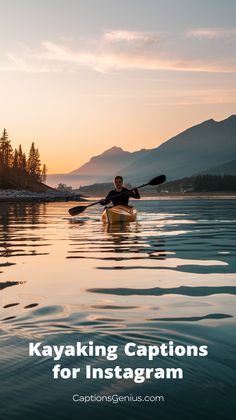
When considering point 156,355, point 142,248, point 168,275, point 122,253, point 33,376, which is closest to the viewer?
point 33,376

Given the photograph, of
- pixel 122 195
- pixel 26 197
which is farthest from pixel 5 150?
pixel 122 195

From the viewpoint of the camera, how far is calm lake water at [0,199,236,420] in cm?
451

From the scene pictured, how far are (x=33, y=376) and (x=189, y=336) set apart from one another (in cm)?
215

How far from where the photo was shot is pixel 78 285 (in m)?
10.5

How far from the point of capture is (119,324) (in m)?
7.07

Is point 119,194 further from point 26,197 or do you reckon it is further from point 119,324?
point 26,197

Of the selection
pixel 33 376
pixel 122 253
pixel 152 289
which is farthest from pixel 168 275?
pixel 33 376

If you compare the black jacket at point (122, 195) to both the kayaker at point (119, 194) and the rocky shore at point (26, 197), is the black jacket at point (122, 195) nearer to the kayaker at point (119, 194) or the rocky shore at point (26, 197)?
the kayaker at point (119, 194)

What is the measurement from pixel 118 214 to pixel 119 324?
69.5 feet

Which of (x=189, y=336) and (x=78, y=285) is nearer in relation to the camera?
(x=189, y=336)

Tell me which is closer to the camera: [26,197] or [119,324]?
[119,324]

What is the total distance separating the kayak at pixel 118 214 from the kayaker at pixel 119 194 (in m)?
0.49

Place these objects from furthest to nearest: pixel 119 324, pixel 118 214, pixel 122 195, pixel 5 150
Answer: pixel 5 150 < pixel 122 195 < pixel 118 214 < pixel 119 324

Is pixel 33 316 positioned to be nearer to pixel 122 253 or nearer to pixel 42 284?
pixel 42 284
